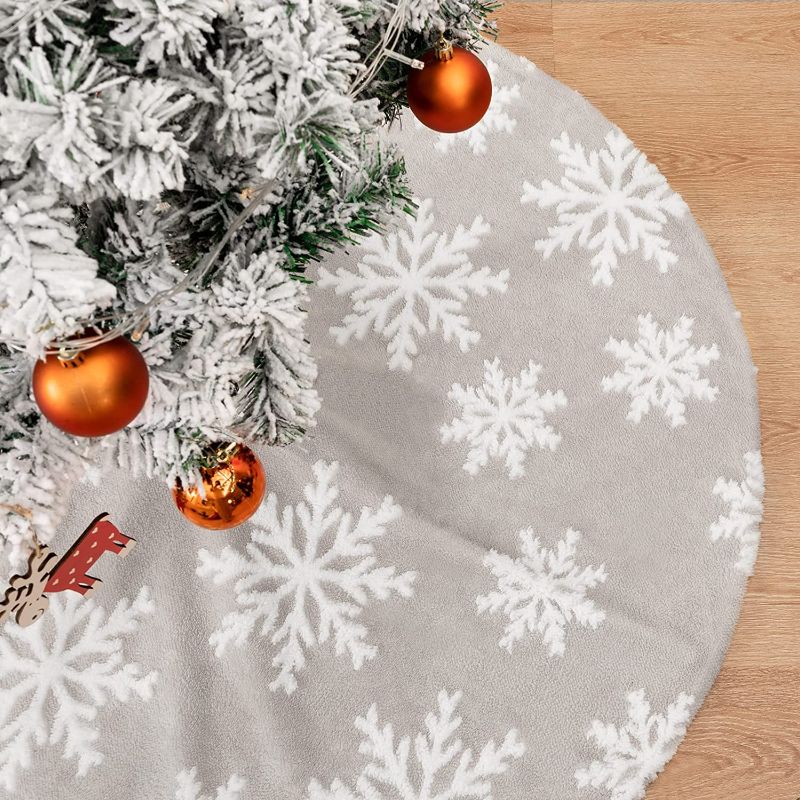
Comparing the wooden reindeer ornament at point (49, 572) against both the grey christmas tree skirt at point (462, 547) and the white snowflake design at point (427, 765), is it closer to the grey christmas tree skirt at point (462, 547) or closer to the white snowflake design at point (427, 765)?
the grey christmas tree skirt at point (462, 547)

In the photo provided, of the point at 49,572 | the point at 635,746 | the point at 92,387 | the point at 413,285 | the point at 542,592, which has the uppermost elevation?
the point at 92,387

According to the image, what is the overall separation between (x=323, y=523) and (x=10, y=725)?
437 millimetres

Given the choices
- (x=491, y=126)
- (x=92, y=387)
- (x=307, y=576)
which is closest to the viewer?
(x=92, y=387)

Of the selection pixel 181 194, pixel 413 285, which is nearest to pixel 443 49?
pixel 181 194

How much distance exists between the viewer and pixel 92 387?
1.58 feet

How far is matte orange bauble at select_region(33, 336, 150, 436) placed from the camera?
0.48 meters

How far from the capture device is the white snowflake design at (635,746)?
37.8 inches

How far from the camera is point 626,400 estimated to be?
1138mm

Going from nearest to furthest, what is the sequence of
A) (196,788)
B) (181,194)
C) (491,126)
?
(181,194) → (196,788) → (491,126)

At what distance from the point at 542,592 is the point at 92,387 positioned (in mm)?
713

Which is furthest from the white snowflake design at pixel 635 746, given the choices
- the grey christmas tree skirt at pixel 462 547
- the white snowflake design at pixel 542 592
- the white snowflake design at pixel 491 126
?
the white snowflake design at pixel 491 126

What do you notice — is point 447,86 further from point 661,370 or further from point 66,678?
point 66,678

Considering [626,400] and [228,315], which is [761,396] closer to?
[626,400]

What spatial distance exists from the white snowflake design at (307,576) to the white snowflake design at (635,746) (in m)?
0.30
